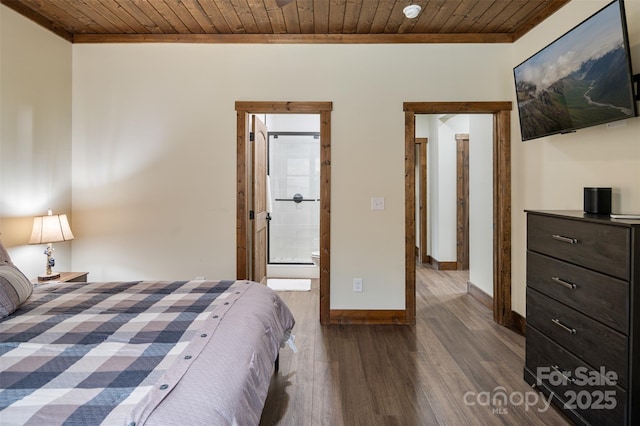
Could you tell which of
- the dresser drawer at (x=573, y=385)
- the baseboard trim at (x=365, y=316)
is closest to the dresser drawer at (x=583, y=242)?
the dresser drawer at (x=573, y=385)

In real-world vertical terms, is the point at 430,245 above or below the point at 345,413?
above

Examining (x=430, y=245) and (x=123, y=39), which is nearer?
(x=123, y=39)

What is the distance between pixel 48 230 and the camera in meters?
2.74

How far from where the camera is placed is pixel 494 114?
337cm

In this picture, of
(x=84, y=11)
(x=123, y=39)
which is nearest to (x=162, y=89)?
(x=123, y=39)

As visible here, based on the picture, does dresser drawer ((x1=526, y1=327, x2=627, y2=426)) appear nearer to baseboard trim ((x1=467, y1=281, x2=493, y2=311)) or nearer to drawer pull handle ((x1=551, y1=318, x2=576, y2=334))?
drawer pull handle ((x1=551, y1=318, x2=576, y2=334))

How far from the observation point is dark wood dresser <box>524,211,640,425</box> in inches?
60.4

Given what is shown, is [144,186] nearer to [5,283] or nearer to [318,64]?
[5,283]

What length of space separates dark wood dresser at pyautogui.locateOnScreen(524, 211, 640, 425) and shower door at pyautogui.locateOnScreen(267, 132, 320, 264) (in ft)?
12.0

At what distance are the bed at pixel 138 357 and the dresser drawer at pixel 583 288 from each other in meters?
1.59

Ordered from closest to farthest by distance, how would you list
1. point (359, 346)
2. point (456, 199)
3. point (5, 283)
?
point (5, 283) → point (359, 346) → point (456, 199)

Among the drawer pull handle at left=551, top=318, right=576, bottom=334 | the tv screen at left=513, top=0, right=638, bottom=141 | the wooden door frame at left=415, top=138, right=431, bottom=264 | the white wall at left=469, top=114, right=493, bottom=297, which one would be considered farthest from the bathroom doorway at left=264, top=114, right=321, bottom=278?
the drawer pull handle at left=551, top=318, right=576, bottom=334

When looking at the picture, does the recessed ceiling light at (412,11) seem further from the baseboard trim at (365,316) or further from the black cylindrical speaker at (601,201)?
the baseboard trim at (365,316)

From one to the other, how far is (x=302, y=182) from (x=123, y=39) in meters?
3.03
